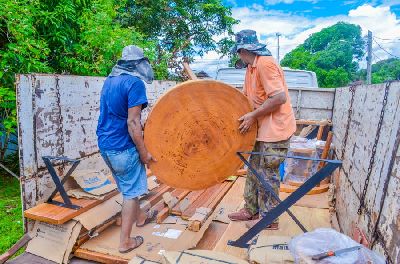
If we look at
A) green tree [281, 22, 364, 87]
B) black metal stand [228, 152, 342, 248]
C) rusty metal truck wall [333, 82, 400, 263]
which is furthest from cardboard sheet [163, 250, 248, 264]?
green tree [281, 22, 364, 87]

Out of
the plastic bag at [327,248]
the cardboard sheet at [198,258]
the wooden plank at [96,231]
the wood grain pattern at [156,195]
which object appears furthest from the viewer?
the wood grain pattern at [156,195]

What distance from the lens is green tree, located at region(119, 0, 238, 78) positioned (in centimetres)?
1213

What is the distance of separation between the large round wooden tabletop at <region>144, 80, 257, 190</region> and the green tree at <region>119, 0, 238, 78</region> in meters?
9.54

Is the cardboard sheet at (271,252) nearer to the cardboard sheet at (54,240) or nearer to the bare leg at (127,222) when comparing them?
the bare leg at (127,222)

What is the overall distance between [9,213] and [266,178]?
358 cm

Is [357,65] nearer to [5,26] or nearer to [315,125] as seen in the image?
[315,125]

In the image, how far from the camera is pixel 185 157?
2682 millimetres

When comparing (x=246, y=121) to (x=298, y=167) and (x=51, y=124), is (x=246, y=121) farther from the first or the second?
(x=298, y=167)

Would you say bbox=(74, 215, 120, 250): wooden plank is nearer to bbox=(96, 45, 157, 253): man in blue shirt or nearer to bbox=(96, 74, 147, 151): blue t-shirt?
bbox=(96, 45, 157, 253): man in blue shirt

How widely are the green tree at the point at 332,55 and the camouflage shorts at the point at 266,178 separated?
93.2ft

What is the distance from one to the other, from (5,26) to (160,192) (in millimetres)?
3405

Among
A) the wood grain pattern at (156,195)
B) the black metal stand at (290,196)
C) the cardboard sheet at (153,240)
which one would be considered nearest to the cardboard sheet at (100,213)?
the cardboard sheet at (153,240)

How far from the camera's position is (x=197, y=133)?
2.63 meters

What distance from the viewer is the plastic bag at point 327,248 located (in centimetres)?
178
